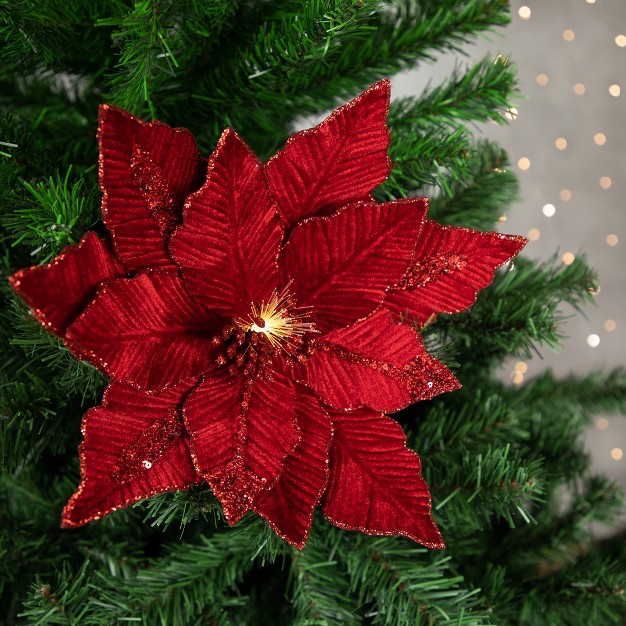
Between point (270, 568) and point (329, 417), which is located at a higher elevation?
point (329, 417)

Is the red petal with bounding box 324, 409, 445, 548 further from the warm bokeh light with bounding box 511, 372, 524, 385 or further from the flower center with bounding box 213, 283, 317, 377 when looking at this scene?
the warm bokeh light with bounding box 511, 372, 524, 385

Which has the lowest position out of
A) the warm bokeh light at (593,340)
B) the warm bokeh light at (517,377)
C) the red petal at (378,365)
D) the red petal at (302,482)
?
the warm bokeh light at (517,377)

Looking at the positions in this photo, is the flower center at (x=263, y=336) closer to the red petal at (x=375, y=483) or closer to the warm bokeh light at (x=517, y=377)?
the red petal at (x=375, y=483)

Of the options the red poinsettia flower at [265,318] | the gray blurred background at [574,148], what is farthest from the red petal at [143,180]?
the gray blurred background at [574,148]

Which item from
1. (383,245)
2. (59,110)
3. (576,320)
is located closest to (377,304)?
(383,245)

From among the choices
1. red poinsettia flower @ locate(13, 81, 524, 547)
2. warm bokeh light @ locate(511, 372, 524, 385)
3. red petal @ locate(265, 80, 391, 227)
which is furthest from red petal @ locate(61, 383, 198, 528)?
warm bokeh light @ locate(511, 372, 524, 385)

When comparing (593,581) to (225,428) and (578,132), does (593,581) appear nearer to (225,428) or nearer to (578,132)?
(225,428)
